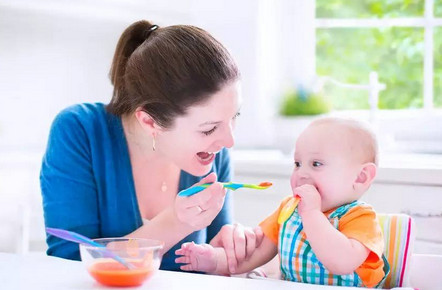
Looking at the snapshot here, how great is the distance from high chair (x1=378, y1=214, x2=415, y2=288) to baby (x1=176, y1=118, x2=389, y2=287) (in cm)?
3

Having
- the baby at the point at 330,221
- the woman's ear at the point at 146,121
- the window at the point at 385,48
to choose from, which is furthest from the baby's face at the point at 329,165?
the window at the point at 385,48

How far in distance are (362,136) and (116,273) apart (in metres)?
0.68

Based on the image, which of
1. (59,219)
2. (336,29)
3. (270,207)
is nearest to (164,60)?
(59,219)

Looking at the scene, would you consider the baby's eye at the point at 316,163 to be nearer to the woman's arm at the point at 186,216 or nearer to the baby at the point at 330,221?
the baby at the point at 330,221

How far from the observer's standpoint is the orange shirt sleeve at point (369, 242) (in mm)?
1488

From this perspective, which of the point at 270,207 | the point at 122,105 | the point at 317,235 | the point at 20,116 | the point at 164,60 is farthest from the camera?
the point at 20,116

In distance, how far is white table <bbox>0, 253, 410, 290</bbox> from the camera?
1.17 metres

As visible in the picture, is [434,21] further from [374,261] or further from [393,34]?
[374,261]

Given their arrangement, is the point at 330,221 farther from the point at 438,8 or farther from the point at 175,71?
the point at 438,8

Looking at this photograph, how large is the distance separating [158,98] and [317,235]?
0.51 meters

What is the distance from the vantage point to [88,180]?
1819 mm

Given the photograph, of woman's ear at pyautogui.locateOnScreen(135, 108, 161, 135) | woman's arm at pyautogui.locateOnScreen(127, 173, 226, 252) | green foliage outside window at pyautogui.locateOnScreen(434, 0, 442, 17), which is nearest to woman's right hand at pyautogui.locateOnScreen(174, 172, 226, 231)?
woman's arm at pyautogui.locateOnScreen(127, 173, 226, 252)

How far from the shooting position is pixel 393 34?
2967 mm

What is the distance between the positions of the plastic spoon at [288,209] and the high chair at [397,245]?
0.75 ft
